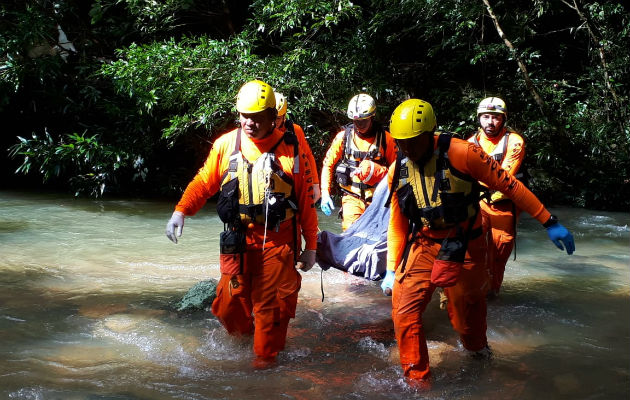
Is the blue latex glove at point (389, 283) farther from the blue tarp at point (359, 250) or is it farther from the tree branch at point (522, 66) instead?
the tree branch at point (522, 66)

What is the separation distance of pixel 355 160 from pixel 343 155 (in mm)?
177

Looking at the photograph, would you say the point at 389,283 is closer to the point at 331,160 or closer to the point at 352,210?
the point at 352,210

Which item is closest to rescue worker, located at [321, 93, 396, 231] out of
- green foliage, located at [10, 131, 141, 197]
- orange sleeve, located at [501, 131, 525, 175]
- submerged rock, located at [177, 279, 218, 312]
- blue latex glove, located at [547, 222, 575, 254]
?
orange sleeve, located at [501, 131, 525, 175]

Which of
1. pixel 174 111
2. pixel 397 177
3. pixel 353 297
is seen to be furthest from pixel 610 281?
pixel 174 111

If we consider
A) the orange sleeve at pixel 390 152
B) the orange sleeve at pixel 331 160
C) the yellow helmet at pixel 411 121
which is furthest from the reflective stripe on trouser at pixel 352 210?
the yellow helmet at pixel 411 121

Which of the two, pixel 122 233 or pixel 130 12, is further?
pixel 130 12

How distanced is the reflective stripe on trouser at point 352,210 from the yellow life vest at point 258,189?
88.8 inches

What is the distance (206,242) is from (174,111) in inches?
181

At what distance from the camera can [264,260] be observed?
4.48 m

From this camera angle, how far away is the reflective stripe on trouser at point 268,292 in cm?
446

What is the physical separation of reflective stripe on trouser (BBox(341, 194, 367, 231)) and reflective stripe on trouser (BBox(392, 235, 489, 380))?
231 cm

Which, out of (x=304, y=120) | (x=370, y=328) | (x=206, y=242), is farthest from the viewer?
(x=304, y=120)

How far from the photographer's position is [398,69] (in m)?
13.0

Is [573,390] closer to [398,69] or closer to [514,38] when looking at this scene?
[514,38]
